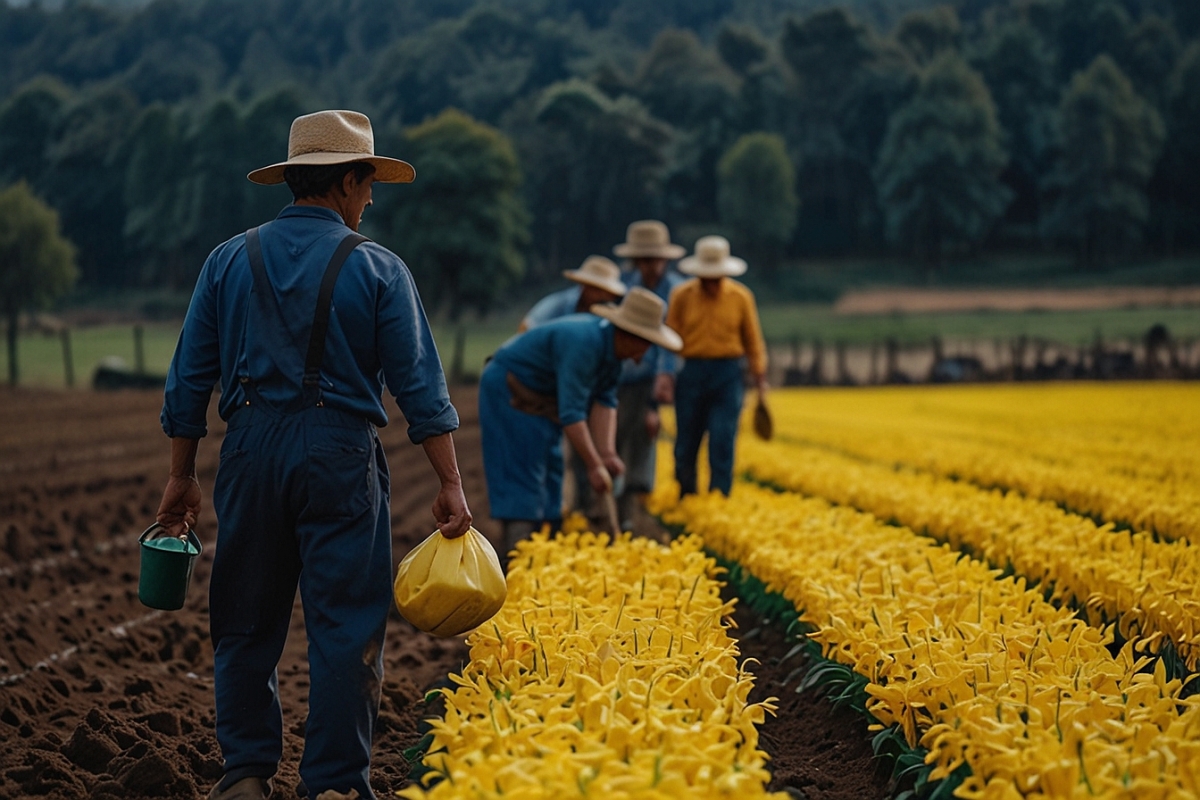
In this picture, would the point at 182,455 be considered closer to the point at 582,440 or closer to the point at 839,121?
the point at 582,440

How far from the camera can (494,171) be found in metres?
44.8

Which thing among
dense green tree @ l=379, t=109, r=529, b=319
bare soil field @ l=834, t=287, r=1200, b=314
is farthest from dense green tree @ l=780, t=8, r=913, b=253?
dense green tree @ l=379, t=109, r=529, b=319

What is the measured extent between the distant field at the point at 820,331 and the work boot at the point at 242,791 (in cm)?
3362

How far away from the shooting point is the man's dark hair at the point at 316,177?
3871 millimetres

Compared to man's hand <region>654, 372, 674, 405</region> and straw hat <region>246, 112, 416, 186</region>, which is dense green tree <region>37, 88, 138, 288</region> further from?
straw hat <region>246, 112, 416, 186</region>

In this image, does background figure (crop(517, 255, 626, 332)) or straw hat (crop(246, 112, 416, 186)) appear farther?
background figure (crop(517, 255, 626, 332))

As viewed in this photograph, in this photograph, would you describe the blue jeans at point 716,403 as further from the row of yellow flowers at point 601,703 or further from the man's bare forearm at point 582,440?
the row of yellow flowers at point 601,703

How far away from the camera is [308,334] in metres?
3.63

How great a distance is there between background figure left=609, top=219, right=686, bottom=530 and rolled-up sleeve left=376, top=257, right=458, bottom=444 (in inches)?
204

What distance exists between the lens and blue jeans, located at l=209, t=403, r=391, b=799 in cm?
360

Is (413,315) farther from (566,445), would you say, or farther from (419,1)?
(419,1)

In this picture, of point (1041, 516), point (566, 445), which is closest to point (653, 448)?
point (566, 445)

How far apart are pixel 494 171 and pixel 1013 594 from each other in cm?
4145

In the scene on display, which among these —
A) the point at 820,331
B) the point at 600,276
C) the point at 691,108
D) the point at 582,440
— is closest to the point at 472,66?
the point at 691,108
